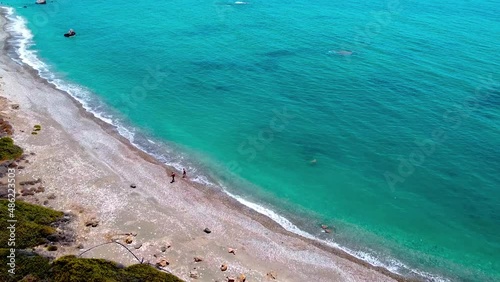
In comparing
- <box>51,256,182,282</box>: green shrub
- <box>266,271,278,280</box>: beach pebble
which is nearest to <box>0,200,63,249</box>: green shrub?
<box>51,256,182,282</box>: green shrub

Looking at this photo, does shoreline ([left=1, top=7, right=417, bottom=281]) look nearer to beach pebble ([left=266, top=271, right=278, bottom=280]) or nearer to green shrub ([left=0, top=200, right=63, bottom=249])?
beach pebble ([left=266, top=271, right=278, bottom=280])

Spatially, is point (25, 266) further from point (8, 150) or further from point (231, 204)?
point (8, 150)

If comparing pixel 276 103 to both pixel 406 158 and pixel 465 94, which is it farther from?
pixel 465 94

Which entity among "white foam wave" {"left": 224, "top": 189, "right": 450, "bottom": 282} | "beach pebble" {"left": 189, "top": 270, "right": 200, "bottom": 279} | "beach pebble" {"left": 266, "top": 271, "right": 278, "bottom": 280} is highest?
"beach pebble" {"left": 189, "top": 270, "right": 200, "bottom": 279}

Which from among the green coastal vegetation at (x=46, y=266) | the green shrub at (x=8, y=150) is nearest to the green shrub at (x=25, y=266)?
the green coastal vegetation at (x=46, y=266)

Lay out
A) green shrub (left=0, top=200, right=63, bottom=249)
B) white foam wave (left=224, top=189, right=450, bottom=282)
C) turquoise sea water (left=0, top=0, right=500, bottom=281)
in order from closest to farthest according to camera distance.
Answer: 1. green shrub (left=0, top=200, right=63, bottom=249)
2. white foam wave (left=224, top=189, right=450, bottom=282)
3. turquoise sea water (left=0, top=0, right=500, bottom=281)

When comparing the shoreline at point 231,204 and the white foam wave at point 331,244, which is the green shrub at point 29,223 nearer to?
the shoreline at point 231,204
